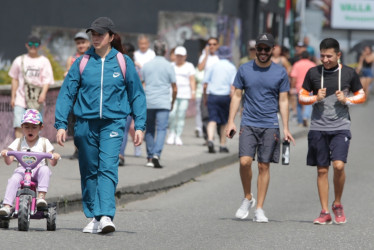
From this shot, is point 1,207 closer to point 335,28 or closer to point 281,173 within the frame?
point 281,173

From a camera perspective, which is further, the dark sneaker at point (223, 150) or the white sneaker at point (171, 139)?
the white sneaker at point (171, 139)

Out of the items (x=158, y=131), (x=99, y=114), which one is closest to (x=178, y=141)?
(x=158, y=131)

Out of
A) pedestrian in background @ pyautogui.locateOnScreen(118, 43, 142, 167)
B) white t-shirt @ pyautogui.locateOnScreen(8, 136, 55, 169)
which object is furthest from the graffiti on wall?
white t-shirt @ pyautogui.locateOnScreen(8, 136, 55, 169)

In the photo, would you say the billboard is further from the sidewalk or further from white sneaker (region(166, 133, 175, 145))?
the sidewalk

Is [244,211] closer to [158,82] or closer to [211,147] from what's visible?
[158,82]

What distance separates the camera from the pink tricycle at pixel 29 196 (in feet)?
29.5

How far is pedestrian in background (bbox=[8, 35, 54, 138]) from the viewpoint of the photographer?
47.6 feet

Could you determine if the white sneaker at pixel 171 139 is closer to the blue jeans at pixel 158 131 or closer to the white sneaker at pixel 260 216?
the blue jeans at pixel 158 131

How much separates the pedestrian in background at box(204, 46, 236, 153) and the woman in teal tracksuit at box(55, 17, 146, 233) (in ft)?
27.4

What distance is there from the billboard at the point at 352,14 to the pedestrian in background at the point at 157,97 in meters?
75.0

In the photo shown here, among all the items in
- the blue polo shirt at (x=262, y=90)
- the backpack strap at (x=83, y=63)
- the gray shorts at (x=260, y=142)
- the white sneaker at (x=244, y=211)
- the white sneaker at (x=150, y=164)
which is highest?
the backpack strap at (x=83, y=63)

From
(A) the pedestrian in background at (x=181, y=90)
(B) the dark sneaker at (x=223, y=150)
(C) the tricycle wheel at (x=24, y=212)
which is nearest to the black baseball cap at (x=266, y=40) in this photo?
(C) the tricycle wheel at (x=24, y=212)

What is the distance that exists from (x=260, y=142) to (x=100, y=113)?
91.6 inches

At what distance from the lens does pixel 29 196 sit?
29.5ft
